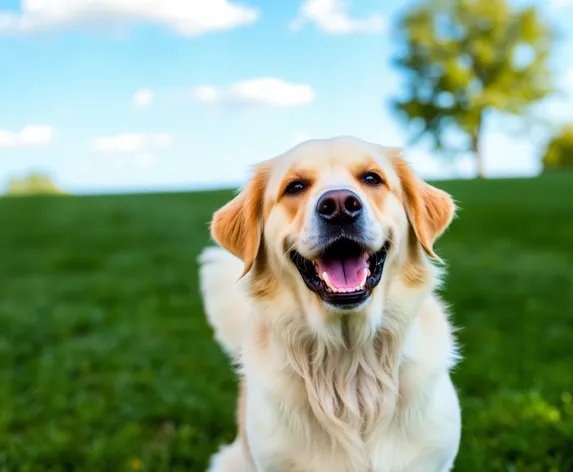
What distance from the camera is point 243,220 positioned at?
2785 millimetres

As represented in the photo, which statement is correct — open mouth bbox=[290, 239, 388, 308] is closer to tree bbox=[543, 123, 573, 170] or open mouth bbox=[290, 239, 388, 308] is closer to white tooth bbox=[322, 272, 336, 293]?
white tooth bbox=[322, 272, 336, 293]

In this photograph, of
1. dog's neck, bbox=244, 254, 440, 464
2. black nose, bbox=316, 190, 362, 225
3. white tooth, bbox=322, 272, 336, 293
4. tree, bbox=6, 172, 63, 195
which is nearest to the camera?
black nose, bbox=316, 190, 362, 225

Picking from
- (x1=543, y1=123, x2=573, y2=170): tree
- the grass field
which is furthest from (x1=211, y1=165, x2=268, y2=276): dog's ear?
(x1=543, y1=123, x2=573, y2=170): tree

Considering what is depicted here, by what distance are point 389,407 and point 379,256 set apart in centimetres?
64

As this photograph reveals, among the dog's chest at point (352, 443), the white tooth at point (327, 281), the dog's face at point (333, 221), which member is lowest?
the dog's chest at point (352, 443)

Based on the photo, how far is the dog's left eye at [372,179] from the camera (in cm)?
262

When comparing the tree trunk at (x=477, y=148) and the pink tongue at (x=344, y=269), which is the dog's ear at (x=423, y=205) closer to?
the pink tongue at (x=344, y=269)

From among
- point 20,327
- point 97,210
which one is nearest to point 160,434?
point 20,327

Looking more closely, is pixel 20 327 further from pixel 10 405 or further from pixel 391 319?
pixel 391 319

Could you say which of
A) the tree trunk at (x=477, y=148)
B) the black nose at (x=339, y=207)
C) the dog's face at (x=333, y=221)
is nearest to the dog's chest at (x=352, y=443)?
the dog's face at (x=333, y=221)

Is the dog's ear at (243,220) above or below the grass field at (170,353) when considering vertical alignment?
above

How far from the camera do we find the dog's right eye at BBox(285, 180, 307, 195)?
8.59ft

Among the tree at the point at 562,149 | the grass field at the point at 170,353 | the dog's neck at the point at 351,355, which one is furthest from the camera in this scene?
the tree at the point at 562,149

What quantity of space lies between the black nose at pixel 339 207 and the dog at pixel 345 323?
0.05m
